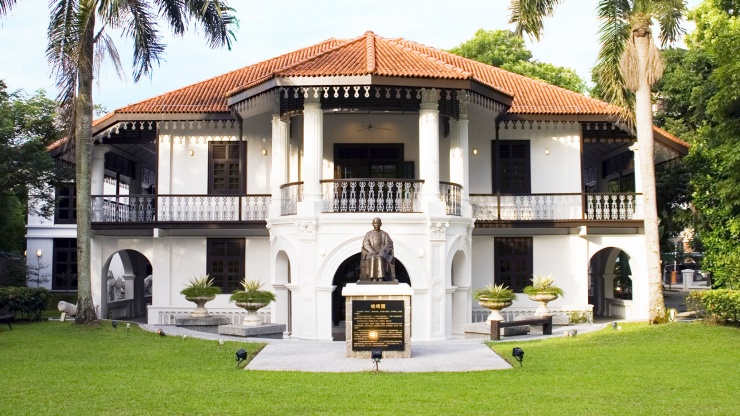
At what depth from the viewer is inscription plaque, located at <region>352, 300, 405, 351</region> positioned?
14.6 metres

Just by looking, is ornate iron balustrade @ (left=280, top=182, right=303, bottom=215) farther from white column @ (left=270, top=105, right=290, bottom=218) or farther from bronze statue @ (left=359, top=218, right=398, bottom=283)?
bronze statue @ (left=359, top=218, right=398, bottom=283)

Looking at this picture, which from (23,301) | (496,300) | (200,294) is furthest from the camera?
(23,301)

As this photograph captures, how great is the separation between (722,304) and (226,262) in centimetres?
1335

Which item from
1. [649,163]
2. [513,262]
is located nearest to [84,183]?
[513,262]

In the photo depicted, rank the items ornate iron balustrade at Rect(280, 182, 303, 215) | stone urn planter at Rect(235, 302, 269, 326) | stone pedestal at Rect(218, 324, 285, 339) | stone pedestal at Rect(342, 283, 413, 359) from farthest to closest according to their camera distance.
A: 1. ornate iron balustrade at Rect(280, 182, 303, 215)
2. stone urn planter at Rect(235, 302, 269, 326)
3. stone pedestal at Rect(218, 324, 285, 339)
4. stone pedestal at Rect(342, 283, 413, 359)

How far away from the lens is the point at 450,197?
65.2 ft

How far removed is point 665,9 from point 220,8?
10848mm

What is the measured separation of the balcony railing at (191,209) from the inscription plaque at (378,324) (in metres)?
Answer: 8.43

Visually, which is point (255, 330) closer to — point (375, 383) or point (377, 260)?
point (377, 260)

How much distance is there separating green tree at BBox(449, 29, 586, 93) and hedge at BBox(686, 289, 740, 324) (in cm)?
2175

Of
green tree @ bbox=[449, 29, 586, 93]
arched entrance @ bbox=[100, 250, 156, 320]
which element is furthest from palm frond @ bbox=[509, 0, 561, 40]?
green tree @ bbox=[449, 29, 586, 93]

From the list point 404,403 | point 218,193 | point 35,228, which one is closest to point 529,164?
point 218,193

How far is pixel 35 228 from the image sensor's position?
3772cm

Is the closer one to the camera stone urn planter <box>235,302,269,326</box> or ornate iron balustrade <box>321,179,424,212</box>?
stone urn planter <box>235,302,269,326</box>
